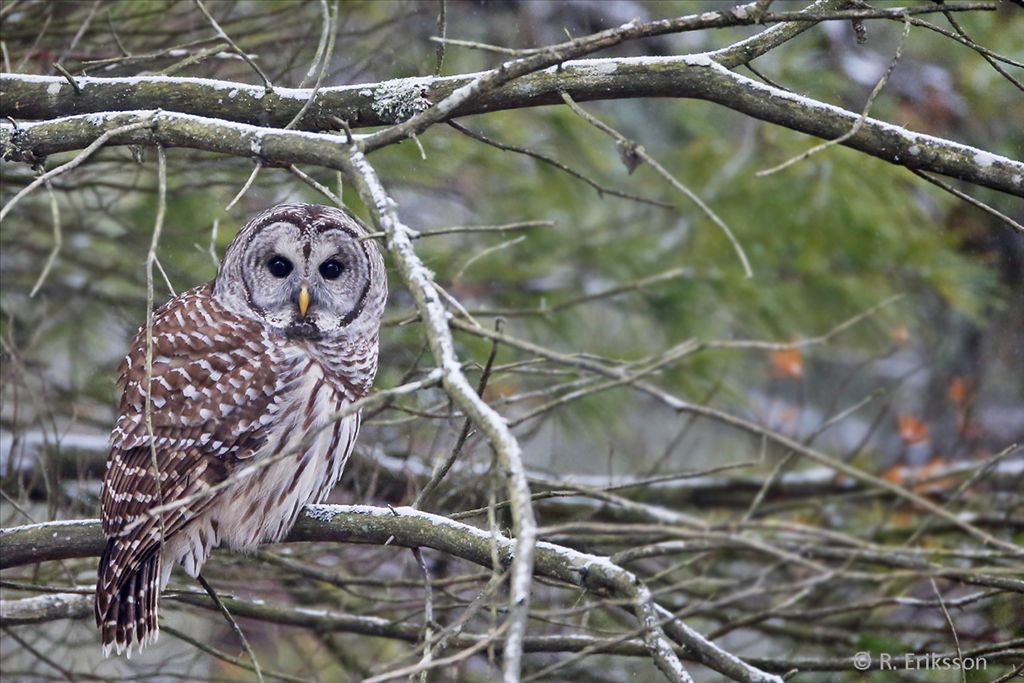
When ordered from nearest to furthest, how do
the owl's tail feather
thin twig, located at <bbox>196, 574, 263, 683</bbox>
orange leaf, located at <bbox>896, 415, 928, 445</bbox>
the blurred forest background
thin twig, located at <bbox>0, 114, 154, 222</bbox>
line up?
thin twig, located at <bbox>0, 114, 154, 222</bbox> → thin twig, located at <bbox>196, 574, 263, 683</bbox> → the owl's tail feather → the blurred forest background → orange leaf, located at <bbox>896, 415, 928, 445</bbox>

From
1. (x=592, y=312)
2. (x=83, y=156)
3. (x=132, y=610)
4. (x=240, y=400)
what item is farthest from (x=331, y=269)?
(x=592, y=312)

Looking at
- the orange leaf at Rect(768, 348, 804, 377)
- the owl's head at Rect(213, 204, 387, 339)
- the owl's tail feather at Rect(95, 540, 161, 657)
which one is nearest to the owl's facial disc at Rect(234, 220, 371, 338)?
the owl's head at Rect(213, 204, 387, 339)

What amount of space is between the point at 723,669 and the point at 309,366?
175 centimetres

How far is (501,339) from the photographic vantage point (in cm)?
212

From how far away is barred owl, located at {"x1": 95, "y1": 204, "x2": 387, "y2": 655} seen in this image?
374cm

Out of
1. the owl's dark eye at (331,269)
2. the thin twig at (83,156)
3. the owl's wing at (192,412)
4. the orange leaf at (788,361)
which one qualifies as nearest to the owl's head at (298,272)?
the owl's dark eye at (331,269)

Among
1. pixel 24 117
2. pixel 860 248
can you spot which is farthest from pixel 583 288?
pixel 24 117

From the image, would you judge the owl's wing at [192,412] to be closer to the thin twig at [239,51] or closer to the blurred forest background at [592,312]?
the blurred forest background at [592,312]

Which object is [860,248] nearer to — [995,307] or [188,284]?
[995,307]

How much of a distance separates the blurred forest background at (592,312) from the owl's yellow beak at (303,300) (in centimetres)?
39

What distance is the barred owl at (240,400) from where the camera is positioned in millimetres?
3738

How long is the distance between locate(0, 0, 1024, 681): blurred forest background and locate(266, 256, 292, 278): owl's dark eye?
23 centimetres

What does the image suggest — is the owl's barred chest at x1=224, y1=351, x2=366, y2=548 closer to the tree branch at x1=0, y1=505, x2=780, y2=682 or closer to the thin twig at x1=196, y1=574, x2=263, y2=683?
the tree branch at x1=0, y1=505, x2=780, y2=682

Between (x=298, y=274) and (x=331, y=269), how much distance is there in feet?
0.44
